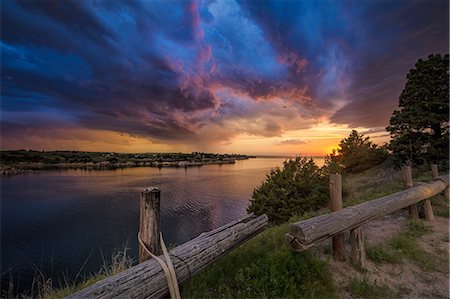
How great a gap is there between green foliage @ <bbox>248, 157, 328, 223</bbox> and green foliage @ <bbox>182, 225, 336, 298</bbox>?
876 cm

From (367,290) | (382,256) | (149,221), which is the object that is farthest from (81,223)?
(382,256)

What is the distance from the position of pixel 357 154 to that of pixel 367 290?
80.2 feet

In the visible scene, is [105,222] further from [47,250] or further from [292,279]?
[292,279]

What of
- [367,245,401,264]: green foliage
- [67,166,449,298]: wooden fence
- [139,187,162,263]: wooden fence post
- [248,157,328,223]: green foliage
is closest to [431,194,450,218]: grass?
[67,166,449,298]: wooden fence

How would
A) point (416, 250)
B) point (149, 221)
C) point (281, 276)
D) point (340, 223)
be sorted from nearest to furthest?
point (149, 221) < point (281, 276) < point (340, 223) < point (416, 250)

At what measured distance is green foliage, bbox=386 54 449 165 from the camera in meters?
15.1

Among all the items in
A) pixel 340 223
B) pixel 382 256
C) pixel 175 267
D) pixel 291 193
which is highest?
pixel 340 223

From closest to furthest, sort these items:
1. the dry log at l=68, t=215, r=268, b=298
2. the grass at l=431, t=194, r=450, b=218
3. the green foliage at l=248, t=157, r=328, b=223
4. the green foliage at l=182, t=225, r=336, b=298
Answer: the dry log at l=68, t=215, r=268, b=298 < the green foliage at l=182, t=225, r=336, b=298 < the grass at l=431, t=194, r=450, b=218 < the green foliage at l=248, t=157, r=328, b=223

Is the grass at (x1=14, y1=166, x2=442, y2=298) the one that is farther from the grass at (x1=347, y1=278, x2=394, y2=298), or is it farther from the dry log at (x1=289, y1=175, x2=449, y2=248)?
the dry log at (x1=289, y1=175, x2=449, y2=248)

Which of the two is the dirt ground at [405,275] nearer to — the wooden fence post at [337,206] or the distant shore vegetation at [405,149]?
the wooden fence post at [337,206]

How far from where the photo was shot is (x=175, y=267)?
99.8 inches

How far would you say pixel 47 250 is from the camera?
487 inches

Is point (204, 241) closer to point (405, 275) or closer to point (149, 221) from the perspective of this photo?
point (149, 221)

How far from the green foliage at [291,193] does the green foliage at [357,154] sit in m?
9.84
